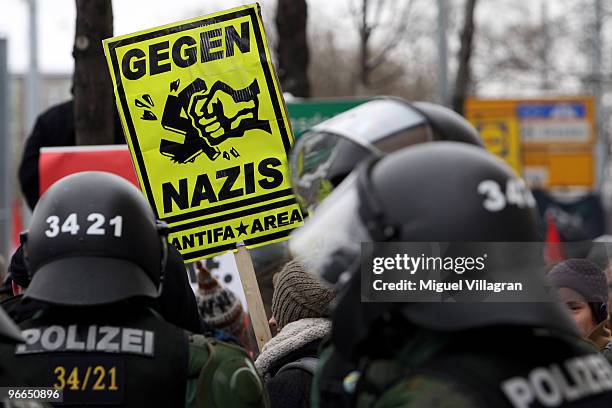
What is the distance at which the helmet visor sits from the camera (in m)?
2.39

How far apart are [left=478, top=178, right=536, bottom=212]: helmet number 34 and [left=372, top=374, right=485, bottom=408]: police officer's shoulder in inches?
13.6

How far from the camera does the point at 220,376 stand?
2896 millimetres

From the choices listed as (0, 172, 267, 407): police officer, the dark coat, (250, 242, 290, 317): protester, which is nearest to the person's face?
the dark coat

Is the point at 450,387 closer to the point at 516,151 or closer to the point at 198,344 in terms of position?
the point at 198,344

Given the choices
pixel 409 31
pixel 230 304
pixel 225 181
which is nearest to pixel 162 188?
pixel 225 181

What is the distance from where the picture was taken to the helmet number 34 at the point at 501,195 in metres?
2.30

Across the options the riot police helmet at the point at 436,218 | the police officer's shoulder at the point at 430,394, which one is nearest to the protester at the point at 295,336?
the riot police helmet at the point at 436,218

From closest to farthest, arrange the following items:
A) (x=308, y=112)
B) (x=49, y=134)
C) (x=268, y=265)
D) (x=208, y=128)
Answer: (x=208, y=128) → (x=268, y=265) → (x=49, y=134) → (x=308, y=112)

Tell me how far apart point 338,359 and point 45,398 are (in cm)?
79

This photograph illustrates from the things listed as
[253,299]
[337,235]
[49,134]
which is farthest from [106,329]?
[49,134]

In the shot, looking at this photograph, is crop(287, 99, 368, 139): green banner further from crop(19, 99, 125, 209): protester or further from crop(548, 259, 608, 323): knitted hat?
crop(548, 259, 608, 323): knitted hat

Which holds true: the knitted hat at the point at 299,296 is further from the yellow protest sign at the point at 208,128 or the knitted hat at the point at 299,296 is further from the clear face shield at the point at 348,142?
the clear face shield at the point at 348,142

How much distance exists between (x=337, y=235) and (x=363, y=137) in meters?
0.27

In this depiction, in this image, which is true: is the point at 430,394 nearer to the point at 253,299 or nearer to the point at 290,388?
the point at 290,388
